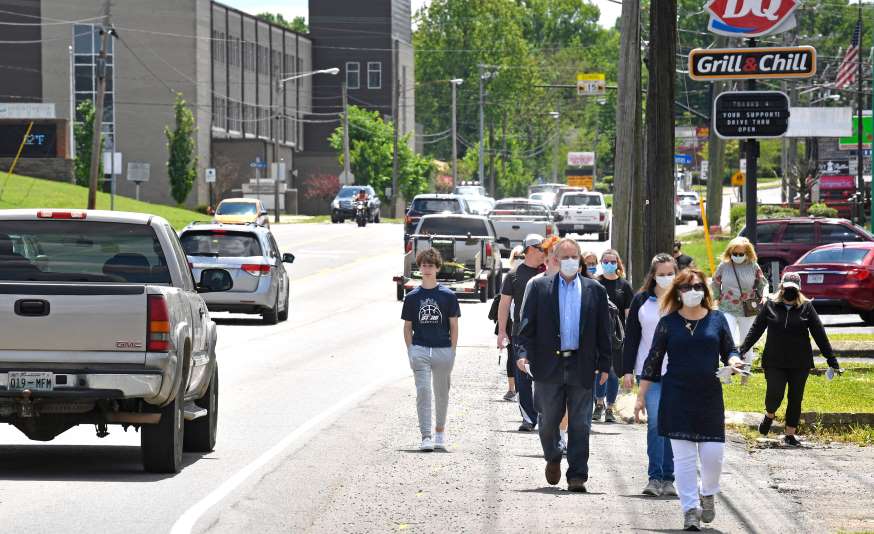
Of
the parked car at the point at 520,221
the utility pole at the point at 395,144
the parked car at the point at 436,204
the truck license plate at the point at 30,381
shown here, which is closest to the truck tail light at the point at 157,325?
the truck license plate at the point at 30,381

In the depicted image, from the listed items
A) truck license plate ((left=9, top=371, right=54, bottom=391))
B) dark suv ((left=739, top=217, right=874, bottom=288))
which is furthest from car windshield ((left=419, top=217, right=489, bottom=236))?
truck license plate ((left=9, top=371, right=54, bottom=391))

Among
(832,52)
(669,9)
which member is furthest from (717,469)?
(832,52)

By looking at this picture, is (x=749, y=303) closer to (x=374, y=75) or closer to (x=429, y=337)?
(x=429, y=337)

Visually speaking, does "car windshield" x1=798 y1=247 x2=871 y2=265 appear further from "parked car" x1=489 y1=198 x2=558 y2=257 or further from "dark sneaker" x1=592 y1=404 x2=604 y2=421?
"parked car" x1=489 y1=198 x2=558 y2=257

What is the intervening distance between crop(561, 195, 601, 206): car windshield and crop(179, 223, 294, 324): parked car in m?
33.6

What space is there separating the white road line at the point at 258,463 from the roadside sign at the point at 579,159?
5257 inches

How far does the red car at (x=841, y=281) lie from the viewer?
95.0ft

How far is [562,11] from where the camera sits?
522 feet

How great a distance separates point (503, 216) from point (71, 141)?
3327 cm

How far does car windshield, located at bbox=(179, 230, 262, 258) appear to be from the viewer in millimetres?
27891

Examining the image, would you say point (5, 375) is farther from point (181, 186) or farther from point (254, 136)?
point (254, 136)

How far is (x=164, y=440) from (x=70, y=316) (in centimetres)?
123

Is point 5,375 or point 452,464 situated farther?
point 452,464

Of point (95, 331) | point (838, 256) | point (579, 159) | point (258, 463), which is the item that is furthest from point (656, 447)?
point (579, 159)
